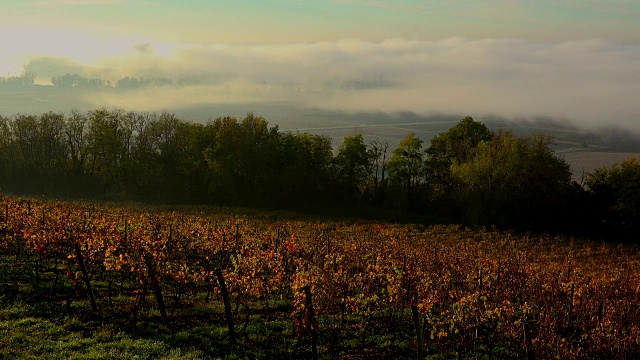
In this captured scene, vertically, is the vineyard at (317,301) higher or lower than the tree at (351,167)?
lower

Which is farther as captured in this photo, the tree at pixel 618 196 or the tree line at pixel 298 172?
the tree line at pixel 298 172

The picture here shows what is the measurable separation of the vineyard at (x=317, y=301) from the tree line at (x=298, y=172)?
41.4 m

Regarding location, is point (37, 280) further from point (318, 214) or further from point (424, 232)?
point (318, 214)

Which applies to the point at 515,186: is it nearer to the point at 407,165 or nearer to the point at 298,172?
the point at 407,165

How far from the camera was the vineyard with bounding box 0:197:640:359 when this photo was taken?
1744cm

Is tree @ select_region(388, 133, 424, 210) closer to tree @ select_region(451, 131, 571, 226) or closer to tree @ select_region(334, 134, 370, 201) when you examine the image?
tree @ select_region(334, 134, 370, 201)

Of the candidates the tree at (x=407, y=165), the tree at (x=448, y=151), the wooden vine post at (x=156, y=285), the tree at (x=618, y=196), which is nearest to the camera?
the wooden vine post at (x=156, y=285)

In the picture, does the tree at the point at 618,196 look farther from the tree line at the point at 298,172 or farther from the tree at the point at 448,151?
the tree at the point at 448,151

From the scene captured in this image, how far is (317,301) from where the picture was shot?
18.6 metres

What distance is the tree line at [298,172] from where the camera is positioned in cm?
6894

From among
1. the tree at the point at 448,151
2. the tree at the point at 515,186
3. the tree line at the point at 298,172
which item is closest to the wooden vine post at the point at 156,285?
the tree line at the point at 298,172

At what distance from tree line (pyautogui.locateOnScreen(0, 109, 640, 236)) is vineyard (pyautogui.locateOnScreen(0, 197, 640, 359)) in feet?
136

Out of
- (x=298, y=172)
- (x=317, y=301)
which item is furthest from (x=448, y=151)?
(x=317, y=301)

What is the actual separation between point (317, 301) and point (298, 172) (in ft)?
198
